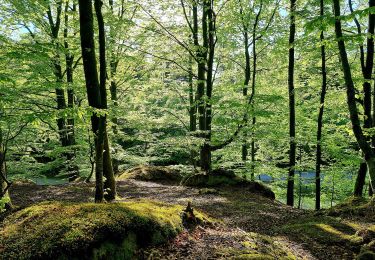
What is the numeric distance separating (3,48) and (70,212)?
600 cm

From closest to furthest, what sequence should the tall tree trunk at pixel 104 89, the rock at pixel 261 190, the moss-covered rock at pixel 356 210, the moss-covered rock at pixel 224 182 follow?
the tall tree trunk at pixel 104 89, the moss-covered rock at pixel 356 210, the rock at pixel 261 190, the moss-covered rock at pixel 224 182

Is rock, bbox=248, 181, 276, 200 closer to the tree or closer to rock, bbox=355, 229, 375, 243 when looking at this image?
rock, bbox=355, 229, 375, 243

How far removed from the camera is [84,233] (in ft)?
11.3

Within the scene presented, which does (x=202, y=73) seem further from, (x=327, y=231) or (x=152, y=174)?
(x=327, y=231)

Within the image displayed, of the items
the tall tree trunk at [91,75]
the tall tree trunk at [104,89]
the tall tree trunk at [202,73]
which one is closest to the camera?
the tall tree trunk at [91,75]

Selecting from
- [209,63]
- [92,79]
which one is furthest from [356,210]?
[209,63]

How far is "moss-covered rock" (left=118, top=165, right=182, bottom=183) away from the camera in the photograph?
14.8 meters

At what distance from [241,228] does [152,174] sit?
8.64 meters

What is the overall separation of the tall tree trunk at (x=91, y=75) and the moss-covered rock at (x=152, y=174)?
910cm

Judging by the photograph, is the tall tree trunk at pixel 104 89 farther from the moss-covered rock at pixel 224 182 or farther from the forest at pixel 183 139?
the moss-covered rock at pixel 224 182

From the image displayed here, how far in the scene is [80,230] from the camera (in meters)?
3.47

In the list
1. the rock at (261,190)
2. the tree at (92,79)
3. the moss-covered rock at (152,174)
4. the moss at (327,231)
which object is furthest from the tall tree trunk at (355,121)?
the moss-covered rock at (152,174)

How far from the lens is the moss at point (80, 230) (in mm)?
3262

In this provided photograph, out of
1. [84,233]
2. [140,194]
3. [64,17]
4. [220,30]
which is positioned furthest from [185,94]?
[84,233]
